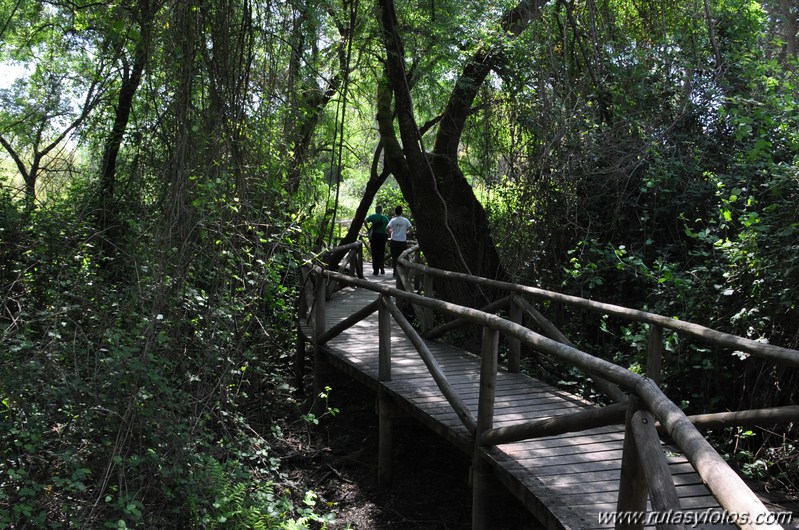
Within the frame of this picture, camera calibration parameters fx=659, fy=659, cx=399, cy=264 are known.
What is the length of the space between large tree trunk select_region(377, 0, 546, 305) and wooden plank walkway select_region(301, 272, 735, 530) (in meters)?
2.04

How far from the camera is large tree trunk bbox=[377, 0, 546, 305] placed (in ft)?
29.4

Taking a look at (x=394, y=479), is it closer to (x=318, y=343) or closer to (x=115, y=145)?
(x=318, y=343)

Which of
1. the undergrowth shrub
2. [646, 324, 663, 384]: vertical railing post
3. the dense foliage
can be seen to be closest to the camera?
the undergrowth shrub

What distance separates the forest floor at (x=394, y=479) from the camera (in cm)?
557

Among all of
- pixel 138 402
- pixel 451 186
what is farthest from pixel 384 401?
pixel 451 186

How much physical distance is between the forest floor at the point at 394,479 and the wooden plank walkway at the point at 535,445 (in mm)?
838

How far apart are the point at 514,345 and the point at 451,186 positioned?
394 centimetres

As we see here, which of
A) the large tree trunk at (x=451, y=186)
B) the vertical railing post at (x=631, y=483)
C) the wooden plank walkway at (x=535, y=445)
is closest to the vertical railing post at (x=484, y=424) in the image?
the wooden plank walkway at (x=535, y=445)

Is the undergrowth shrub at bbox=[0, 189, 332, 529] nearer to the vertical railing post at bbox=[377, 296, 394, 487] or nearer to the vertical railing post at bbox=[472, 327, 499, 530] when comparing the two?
the vertical railing post at bbox=[472, 327, 499, 530]

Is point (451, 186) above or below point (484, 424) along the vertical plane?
above

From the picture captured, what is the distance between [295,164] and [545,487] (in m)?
3.84

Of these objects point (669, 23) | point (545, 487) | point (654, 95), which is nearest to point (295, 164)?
point (545, 487)

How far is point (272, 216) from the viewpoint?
5.70 metres

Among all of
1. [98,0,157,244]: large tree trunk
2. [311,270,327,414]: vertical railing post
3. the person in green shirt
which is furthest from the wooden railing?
the person in green shirt
